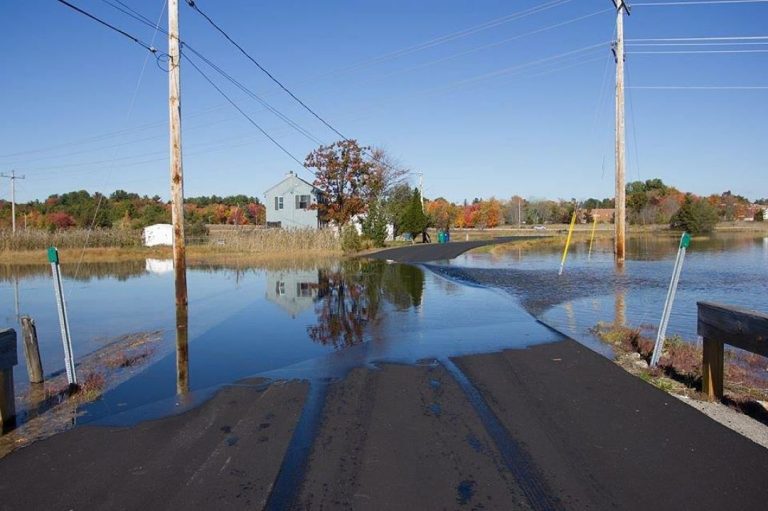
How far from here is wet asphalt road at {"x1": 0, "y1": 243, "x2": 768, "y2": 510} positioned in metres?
4.21

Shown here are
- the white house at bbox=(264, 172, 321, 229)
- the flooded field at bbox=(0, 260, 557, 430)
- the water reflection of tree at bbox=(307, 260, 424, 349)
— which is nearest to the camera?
the flooded field at bbox=(0, 260, 557, 430)

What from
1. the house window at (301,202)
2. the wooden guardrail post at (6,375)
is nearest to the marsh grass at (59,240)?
the house window at (301,202)

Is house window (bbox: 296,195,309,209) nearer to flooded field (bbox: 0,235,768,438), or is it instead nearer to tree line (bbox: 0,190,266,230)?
tree line (bbox: 0,190,266,230)

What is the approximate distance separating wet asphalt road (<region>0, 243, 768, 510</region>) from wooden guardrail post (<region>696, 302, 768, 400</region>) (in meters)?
0.61

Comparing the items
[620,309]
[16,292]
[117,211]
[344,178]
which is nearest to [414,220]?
[344,178]

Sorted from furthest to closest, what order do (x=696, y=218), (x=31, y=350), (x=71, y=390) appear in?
(x=696, y=218)
(x=31, y=350)
(x=71, y=390)

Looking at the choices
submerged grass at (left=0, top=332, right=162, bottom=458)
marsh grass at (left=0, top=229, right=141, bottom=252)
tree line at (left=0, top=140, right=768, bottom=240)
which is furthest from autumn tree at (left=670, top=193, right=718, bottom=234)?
submerged grass at (left=0, top=332, right=162, bottom=458)

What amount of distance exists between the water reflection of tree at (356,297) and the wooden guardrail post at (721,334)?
17.7 feet

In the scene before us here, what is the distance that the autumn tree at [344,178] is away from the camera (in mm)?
48938

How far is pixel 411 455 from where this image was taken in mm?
4957

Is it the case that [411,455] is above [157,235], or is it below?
below

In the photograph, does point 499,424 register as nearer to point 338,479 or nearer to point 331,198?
point 338,479

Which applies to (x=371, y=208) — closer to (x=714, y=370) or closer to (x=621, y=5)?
(x=621, y=5)

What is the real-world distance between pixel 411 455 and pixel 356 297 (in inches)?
477
